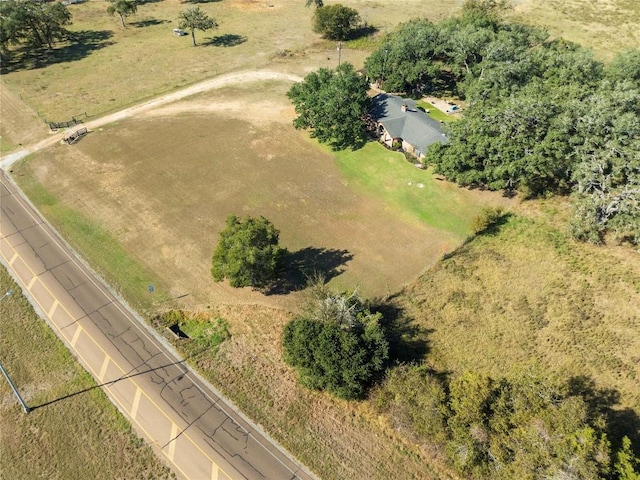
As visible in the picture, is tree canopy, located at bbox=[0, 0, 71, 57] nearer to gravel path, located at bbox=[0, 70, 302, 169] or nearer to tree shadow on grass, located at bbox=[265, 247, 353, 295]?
gravel path, located at bbox=[0, 70, 302, 169]

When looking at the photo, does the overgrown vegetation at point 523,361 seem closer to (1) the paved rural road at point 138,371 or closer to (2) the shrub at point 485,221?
(2) the shrub at point 485,221

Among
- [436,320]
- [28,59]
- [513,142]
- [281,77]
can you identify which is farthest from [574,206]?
[28,59]

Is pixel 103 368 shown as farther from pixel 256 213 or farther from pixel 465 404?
pixel 465 404

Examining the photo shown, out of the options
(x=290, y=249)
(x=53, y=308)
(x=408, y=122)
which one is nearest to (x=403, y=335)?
(x=290, y=249)

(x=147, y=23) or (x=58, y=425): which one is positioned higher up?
(x=147, y=23)

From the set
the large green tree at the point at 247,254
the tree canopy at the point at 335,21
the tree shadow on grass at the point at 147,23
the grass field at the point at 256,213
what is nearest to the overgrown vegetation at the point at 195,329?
the grass field at the point at 256,213

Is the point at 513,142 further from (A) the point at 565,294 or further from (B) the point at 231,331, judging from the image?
(B) the point at 231,331

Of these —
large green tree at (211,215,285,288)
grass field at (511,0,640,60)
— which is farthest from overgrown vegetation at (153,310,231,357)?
grass field at (511,0,640,60)
